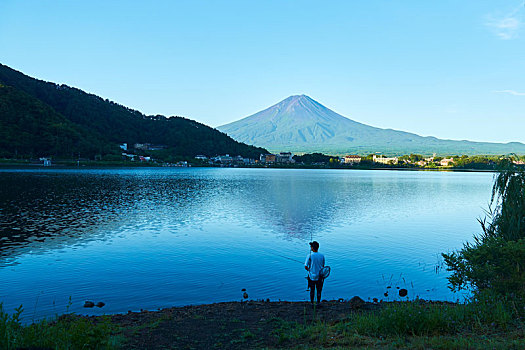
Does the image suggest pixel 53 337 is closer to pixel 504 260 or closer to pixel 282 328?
pixel 282 328

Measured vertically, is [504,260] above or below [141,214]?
above

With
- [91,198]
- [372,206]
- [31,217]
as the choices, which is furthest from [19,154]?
[372,206]

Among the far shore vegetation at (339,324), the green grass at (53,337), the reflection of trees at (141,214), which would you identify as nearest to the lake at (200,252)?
the reflection of trees at (141,214)

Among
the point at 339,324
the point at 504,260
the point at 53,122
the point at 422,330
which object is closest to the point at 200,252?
the point at 339,324

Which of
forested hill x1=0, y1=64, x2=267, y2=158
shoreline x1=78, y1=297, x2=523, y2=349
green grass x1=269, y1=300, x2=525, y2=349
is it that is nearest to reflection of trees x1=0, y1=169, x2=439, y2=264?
shoreline x1=78, y1=297, x2=523, y2=349

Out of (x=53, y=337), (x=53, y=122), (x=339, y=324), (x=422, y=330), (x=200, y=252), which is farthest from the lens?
(x=53, y=122)

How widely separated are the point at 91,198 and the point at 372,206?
108 feet

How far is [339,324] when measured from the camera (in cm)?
952

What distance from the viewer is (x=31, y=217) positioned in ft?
99.3

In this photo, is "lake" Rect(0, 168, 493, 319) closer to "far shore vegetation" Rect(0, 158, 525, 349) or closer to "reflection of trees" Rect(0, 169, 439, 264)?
"reflection of trees" Rect(0, 169, 439, 264)

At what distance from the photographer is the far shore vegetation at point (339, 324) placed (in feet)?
24.5

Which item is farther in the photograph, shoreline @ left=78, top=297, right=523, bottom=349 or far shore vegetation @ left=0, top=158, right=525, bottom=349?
shoreline @ left=78, top=297, right=523, bottom=349

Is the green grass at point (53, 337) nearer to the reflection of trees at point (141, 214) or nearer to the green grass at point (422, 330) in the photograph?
the green grass at point (422, 330)

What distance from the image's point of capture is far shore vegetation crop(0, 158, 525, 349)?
24.5 ft
